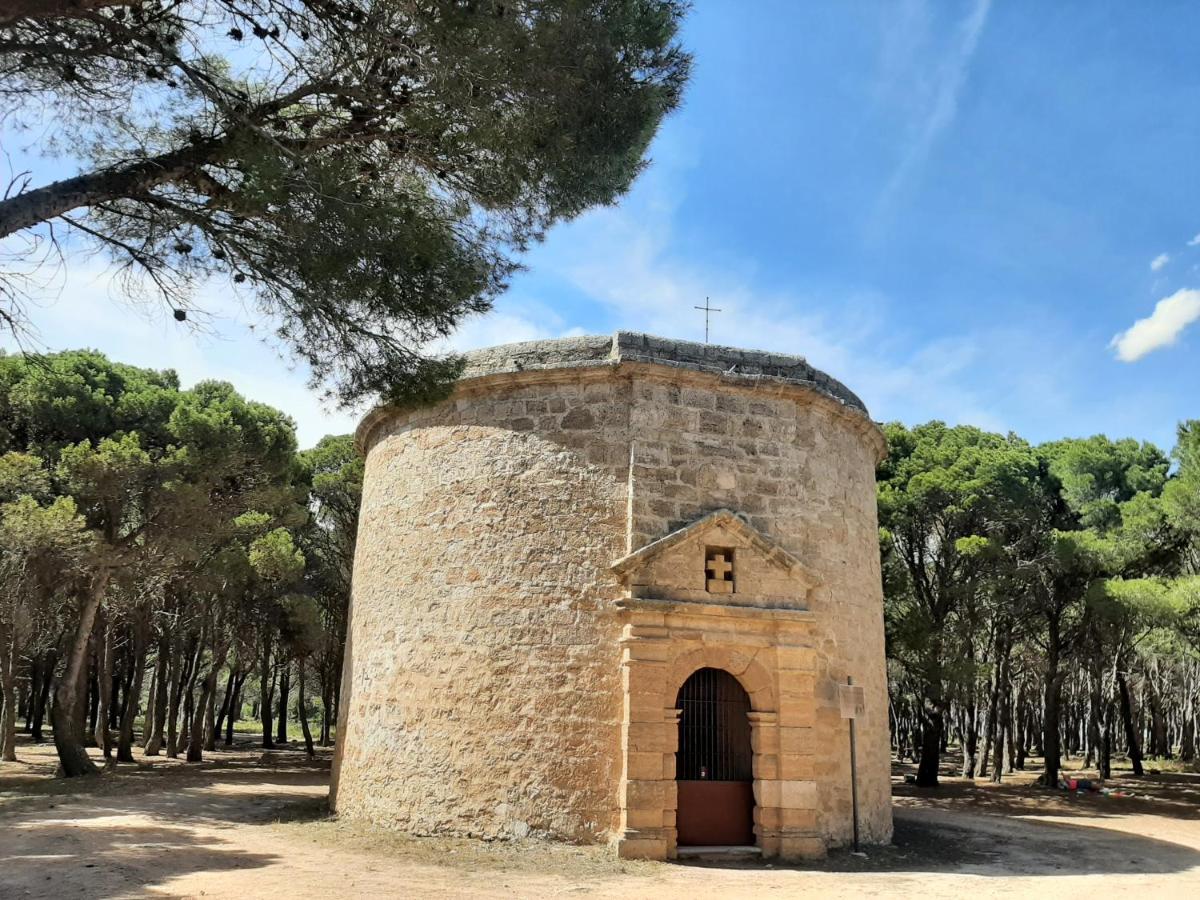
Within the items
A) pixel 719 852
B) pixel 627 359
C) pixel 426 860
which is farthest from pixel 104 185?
pixel 719 852

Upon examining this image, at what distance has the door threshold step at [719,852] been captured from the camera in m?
9.31

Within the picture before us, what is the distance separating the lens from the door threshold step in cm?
931

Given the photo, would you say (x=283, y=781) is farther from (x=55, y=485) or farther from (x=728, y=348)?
(x=728, y=348)

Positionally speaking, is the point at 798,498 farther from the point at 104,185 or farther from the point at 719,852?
the point at 104,185

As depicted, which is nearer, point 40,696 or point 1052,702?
point 1052,702

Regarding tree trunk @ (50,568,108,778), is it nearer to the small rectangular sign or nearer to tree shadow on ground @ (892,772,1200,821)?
the small rectangular sign

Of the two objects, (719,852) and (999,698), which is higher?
(999,698)

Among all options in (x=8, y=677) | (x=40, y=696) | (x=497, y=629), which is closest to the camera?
(x=497, y=629)

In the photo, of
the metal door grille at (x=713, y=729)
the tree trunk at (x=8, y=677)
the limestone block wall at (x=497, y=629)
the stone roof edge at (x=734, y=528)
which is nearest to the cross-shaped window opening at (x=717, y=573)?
the stone roof edge at (x=734, y=528)

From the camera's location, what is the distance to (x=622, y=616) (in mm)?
9695

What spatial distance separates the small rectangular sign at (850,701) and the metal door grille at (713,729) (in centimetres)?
127

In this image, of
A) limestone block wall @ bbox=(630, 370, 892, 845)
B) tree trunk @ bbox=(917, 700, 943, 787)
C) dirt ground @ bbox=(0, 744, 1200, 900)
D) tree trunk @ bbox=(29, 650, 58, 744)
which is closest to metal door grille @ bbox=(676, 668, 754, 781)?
limestone block wall @ bbox=(630, 370, 892, 845)

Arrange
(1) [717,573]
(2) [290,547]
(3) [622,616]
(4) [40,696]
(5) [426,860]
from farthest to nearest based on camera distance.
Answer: (4) [40,696]
(2) [290,547]
(1) [717,573]
(3) [622,616]
(5) [426,860]

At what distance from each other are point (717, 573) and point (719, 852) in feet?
9.76
